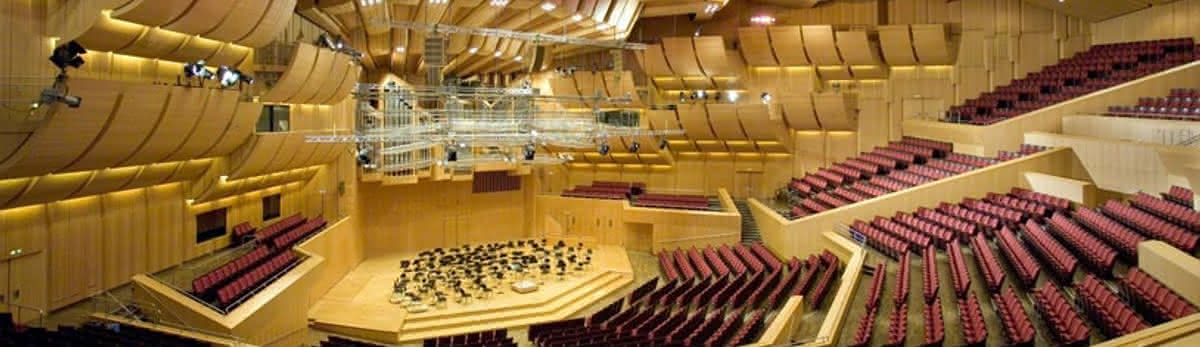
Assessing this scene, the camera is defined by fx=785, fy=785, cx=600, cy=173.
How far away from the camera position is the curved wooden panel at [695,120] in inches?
551

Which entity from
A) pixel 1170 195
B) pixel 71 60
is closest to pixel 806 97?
pixel 1170 195

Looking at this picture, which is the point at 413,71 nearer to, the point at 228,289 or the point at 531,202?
the point at 531,202

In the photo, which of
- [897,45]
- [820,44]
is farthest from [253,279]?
[897,45]

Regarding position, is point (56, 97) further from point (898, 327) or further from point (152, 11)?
point (898, 327)

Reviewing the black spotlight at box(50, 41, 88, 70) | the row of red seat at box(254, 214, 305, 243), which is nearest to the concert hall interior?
the black spotlight at box(50, 41, 88, 70)

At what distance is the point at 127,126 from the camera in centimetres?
634

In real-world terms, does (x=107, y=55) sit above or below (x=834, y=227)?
above

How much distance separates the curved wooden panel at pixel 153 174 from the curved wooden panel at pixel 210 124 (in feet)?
1.07

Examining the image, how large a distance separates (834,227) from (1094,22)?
739 centimetres

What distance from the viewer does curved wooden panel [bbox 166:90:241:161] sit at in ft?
23.8

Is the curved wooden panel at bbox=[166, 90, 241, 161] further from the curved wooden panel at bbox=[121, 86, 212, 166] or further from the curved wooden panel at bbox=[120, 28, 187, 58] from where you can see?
the curved wooden panel at bbox=[120, 28, 187, 58]

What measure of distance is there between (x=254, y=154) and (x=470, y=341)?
3.33m

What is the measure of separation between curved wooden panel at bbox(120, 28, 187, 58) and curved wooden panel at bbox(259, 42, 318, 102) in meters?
1.05

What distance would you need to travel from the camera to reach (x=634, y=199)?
45.5 ft
